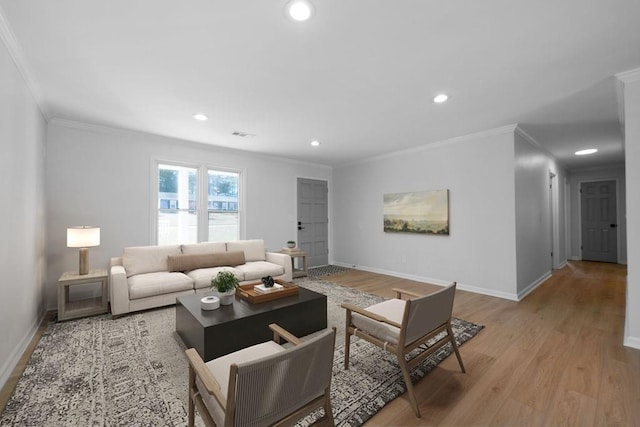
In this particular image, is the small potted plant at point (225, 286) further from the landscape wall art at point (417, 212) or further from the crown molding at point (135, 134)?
the landscape wall art at point (417, 212)

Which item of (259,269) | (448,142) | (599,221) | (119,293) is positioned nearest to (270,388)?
(119,293)

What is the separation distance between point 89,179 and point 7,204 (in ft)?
6.46

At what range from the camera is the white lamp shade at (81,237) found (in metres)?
3.25

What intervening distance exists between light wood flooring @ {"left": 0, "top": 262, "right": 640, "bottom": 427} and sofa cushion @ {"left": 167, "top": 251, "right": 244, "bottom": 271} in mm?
1771

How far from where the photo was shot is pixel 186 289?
3588 millimetres

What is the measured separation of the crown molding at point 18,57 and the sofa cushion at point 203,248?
240 centimetres

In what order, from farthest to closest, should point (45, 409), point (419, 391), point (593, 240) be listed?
1. point (593, 240)
2. point (419, 391)
3. point (45, 409)

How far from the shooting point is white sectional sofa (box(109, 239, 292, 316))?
3.24 metres

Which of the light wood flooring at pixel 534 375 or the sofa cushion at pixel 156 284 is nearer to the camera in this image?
the light wood flooring at pixel 534 375

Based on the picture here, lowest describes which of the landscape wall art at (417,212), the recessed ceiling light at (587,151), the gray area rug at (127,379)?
the gray area rug at (127,379)

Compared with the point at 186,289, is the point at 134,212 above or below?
above

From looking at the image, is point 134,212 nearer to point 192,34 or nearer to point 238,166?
point 238,166

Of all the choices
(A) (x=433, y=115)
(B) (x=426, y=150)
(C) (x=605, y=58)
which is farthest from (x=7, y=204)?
(B) (x=426, y=150)

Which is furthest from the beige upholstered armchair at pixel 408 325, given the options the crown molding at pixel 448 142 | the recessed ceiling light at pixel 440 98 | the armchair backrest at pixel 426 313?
the crown molding at pixel 448 142
